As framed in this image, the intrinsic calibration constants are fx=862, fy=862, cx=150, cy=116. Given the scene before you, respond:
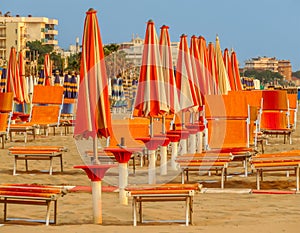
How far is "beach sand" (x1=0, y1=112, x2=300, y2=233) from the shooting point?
715cm

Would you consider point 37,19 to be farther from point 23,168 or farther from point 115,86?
point 23,168

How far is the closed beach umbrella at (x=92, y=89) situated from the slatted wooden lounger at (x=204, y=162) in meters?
2.37

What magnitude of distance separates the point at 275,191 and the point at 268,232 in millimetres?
3167

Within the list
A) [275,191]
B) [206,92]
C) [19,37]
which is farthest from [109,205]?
[19,37]

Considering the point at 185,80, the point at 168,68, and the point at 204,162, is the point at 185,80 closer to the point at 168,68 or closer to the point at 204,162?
the point at 168,68

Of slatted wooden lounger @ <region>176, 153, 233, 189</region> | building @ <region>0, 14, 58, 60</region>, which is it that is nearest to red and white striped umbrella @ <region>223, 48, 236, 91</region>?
slatted wooden lounger @ <region>176, 153, 233, 189</region>

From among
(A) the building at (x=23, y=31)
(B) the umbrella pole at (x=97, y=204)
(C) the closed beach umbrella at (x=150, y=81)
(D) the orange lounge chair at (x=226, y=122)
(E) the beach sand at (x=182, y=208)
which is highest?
(A) the building at (x=23, y=31)

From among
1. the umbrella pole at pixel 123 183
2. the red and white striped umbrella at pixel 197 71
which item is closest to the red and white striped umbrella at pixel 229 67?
the red and white striped umbrella at pixel 197 71

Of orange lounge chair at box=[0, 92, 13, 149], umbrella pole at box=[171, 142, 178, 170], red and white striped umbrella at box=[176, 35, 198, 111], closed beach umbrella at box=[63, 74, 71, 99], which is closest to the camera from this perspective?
umbrella pole at box=[171, 142, 178, 170]

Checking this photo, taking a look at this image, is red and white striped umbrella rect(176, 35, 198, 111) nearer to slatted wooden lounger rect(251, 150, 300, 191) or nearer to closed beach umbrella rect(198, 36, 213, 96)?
closed beach umbrella rect(198, 36, 213, 96)

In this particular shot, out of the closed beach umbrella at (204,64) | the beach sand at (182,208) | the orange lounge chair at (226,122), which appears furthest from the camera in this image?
the closed beach umbrella at (204,64)

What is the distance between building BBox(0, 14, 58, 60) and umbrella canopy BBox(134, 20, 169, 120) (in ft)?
369

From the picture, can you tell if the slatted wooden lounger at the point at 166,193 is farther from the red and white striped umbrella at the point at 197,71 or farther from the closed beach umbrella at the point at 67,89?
the closed beach umbrella at the point at 67,89

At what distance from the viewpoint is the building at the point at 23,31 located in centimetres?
13500
